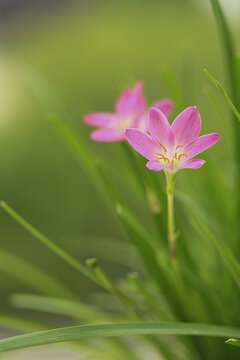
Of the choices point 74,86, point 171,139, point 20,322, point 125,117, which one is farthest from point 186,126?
point 74,86

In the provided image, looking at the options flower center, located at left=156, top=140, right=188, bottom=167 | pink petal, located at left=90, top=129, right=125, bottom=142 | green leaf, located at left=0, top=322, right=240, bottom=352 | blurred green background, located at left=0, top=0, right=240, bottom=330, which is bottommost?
green leaf, located at left=0, top=322, right=240, bottom=352

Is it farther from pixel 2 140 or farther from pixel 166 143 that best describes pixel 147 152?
pixel 2 140

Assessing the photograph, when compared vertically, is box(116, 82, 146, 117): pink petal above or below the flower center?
above

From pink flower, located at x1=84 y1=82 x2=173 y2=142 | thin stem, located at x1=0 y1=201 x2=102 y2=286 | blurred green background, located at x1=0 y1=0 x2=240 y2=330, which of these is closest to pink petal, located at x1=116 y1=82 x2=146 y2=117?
pink flower, located at x1=84 y1=82 x2=173 y2=142

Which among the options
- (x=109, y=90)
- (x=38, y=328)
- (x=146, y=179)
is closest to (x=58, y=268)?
(x=109, y=90)

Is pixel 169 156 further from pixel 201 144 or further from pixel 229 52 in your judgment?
pixel 229 52

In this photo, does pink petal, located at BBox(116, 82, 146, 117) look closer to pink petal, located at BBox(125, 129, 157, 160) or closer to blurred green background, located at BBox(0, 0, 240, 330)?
pink petal, located at BBox(125, 129, 157, 160)
